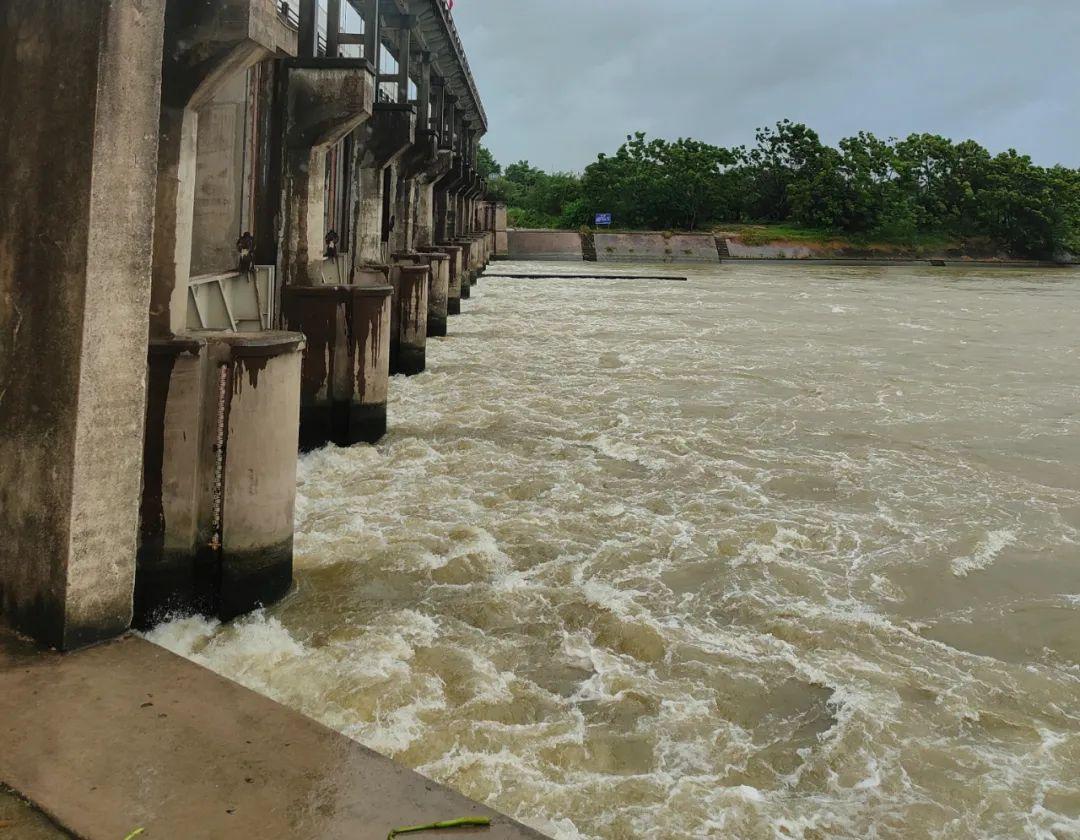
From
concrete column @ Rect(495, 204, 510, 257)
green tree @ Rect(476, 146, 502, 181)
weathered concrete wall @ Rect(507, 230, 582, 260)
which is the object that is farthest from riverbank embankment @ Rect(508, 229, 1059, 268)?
green tree @ Rect(476, 146, 502, 181)

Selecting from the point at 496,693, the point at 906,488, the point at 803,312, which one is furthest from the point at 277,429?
the point at 803,312

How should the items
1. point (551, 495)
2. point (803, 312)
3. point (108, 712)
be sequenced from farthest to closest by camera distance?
1. point (803, 312)
2. point (551, 495)
3. point (108, 712)

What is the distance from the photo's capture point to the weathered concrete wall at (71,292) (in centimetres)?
455

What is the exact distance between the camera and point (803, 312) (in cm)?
3312

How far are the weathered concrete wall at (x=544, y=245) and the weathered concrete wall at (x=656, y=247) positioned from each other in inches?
66.3

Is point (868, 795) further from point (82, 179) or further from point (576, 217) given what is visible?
point (576, 217)

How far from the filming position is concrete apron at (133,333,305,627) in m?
6.20

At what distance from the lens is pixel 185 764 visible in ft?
12.5

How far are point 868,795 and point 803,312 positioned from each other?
96.5 feet

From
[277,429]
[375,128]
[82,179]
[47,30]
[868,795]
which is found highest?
[375,128]

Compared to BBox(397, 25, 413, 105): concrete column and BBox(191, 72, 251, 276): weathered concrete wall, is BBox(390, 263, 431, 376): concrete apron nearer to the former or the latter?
BBox(191, 72, 251, 276): weathered concrete wall

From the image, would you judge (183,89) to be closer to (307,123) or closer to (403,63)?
(307,123)

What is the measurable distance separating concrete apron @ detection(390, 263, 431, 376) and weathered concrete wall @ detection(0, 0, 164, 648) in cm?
1190

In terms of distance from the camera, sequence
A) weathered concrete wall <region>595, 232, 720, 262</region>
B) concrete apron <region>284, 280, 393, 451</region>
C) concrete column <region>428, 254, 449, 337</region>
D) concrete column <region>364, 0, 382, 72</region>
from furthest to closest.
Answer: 1. weathered concrete wall <region>595, 232, 720, 262</region>
2. concrete column <region>428, 254, 449, 337</region>
3. concrete column <region>364, 0, 382, 72</region>
4. concrete apron <region>284, 280, 393, 451</region>
